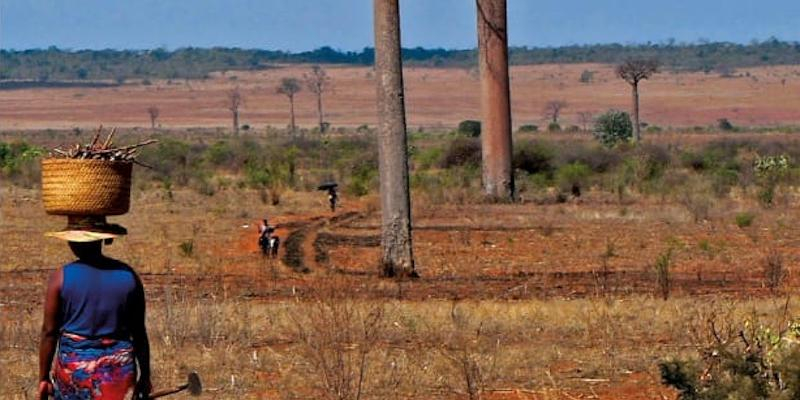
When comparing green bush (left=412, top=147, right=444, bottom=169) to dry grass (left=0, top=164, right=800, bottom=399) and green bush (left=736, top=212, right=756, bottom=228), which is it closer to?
dry grass (left=0, top=164, right=800, bottom=399)

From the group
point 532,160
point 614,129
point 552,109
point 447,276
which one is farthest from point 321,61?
point 447,276

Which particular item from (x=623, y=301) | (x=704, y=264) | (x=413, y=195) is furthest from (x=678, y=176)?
(x=623, y=301)

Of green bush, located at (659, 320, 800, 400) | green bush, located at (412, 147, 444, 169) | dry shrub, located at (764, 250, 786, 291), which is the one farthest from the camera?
green bush, located at (412, 147, 444, 169)

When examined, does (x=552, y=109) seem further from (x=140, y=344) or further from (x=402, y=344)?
(x=140, y=344)

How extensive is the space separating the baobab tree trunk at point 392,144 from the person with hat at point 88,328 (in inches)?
369

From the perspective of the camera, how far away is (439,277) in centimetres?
1738

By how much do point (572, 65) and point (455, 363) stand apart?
171732mm

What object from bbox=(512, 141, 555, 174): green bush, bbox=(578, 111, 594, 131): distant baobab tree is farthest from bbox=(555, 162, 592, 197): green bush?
bbox=(578, 111, 594, 131): distant baobab tree

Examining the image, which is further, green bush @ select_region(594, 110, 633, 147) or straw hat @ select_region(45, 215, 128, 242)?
green bush @ select_region(594, 110, 633, 147)

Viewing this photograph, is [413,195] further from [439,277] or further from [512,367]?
[512,367]

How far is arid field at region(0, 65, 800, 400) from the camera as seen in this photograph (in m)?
10.6

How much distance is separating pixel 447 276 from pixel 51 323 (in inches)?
428

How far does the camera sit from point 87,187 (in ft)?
23.3

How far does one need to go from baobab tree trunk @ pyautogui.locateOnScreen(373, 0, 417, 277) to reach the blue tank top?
9401 millimetres
